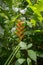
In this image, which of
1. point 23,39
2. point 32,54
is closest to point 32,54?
point 32,54

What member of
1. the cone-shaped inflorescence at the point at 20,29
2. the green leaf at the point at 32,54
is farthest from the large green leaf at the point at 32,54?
the cone-shaped inflorescence at the point at 20,29

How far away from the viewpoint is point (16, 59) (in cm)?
158

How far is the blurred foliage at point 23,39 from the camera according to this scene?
58.2 inches

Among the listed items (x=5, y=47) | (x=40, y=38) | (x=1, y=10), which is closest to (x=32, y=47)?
(x=40, y=38)

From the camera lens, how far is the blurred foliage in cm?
148

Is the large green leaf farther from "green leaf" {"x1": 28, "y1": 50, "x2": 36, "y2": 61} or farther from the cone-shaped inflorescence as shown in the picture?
the cone-shaped inflorescence

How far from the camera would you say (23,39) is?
1.58 m

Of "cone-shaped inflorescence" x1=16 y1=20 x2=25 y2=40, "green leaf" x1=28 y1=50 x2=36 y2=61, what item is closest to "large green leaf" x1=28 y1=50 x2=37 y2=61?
"green leaf" x1=28 y1=50 x2=36 y2=61

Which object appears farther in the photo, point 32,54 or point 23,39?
point 23,39

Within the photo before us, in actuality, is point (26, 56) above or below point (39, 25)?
below

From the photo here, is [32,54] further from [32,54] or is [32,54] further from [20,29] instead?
[20,29]

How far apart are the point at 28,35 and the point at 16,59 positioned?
0.61 ft

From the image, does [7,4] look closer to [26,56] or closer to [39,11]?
[39,11]

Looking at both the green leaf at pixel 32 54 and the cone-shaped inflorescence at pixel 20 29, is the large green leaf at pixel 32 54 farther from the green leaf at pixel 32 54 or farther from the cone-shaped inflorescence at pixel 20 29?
the cone-shaped inflorescence at pixel 20 29
